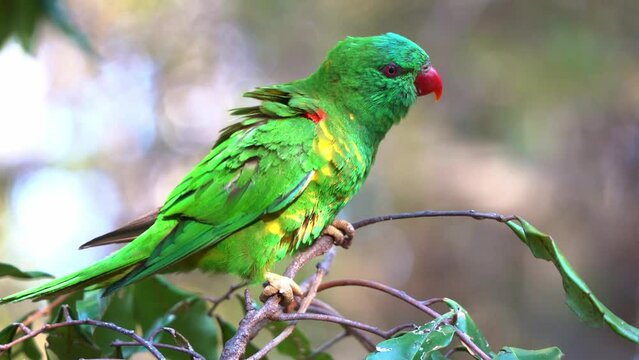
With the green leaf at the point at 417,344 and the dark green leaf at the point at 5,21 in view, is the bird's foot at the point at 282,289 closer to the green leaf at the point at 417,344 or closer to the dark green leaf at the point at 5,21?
the green leaf at the point at 417,344

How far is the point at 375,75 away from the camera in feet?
8.21

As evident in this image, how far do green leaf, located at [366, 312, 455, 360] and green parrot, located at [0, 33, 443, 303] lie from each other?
603mm

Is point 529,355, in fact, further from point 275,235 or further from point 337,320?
point 275,235

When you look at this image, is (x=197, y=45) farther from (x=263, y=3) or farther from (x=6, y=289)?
(x=6, y=289)

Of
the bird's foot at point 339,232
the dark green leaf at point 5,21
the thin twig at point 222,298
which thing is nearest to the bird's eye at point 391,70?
the bird's foot at point 339,232

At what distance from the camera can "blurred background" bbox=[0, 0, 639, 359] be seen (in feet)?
19.9

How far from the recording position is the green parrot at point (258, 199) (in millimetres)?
2016

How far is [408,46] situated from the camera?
8.38 feet

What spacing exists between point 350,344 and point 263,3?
14.0 ft

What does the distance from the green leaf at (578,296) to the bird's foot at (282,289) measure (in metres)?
0.73

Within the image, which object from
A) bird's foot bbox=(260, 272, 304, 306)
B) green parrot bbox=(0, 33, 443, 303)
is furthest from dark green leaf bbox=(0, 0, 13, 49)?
bird's foot bbox=(260, 272, 304, 306)

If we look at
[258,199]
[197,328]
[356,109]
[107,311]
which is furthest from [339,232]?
[107,311]

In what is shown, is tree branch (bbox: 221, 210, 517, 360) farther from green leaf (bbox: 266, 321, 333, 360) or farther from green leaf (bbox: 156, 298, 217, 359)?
green leaf (bbox: 156, 298, 217, 359)

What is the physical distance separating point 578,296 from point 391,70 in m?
1.27
